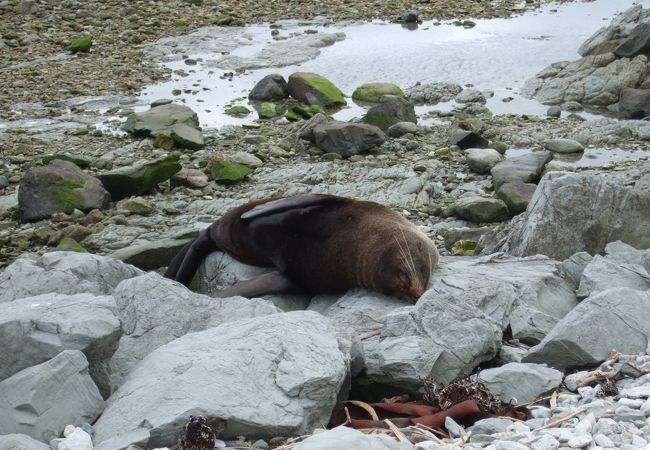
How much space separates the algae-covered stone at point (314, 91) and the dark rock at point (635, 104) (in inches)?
185

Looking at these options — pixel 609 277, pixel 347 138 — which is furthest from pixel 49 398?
pixel 347 138

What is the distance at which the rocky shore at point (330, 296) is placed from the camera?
4.18m

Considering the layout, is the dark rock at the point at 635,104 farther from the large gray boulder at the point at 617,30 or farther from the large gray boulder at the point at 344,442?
the large gray boulder at the point at 344,442

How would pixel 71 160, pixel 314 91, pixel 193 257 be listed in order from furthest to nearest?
pixel 314 91, pixel 71 160, pixel 193 257

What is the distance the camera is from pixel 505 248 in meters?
7.96

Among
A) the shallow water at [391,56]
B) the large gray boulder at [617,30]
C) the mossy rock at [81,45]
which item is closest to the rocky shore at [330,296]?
the shallow water at [391,56]

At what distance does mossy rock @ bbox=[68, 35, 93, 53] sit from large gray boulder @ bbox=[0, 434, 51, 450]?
17082 mm

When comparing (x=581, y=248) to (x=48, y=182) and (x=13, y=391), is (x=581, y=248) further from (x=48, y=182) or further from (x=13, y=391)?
(x=48, y=182)

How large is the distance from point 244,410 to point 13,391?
1.06 meters

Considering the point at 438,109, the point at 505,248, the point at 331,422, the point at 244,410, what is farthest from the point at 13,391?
the point at 438,109

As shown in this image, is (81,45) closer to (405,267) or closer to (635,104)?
(635,104)

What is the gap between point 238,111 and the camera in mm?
15977

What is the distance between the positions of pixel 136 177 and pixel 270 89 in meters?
5.36

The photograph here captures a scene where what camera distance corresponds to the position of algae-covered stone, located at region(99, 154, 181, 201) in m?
11.8
